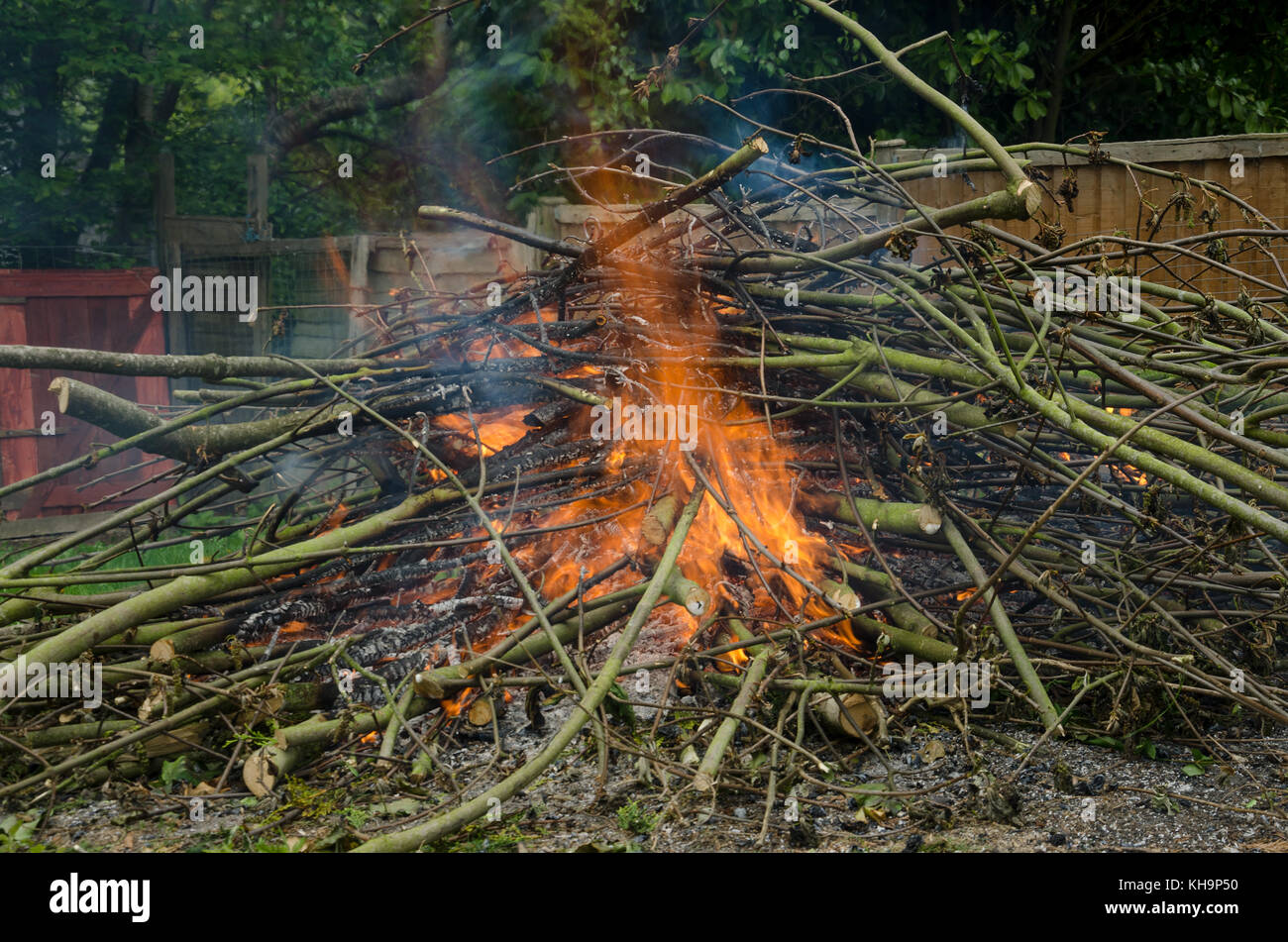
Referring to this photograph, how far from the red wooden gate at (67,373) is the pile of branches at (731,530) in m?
4.80

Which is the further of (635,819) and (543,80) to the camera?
(543,80)

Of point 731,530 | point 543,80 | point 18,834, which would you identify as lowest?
point 18,834

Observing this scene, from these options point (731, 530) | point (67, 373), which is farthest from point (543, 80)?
point (731, 530)

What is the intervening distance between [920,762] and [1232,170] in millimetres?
6332

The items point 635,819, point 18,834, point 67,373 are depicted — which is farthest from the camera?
point 67,373

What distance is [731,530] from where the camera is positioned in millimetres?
4688

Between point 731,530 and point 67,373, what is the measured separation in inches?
305

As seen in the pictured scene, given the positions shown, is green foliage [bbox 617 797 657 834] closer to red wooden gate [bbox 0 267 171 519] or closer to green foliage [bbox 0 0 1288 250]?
green foliage [bbox 0 0 1288 250]

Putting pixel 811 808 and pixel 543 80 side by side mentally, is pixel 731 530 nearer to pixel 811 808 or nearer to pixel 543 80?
pixel 811 808

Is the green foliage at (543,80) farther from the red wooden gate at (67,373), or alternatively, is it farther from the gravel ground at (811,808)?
the gravel ground at (811,808)

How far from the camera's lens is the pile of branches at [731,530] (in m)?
3.59

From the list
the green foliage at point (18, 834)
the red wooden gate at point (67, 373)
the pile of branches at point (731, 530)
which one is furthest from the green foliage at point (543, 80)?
the green foliage at point (18, 834)

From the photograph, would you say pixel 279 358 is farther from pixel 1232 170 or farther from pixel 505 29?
pixel 1232 170

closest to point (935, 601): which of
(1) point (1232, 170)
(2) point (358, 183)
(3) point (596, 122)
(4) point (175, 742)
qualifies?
(4) point (175, 742)
